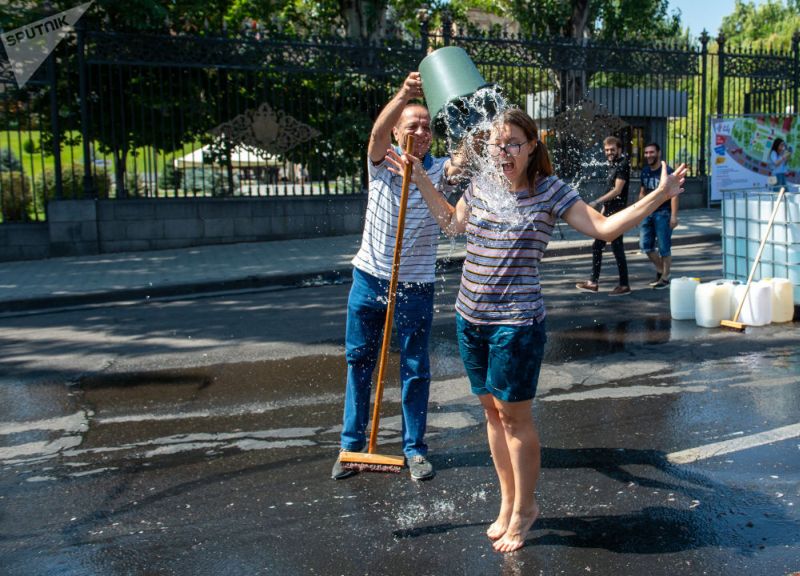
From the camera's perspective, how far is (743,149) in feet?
60.9

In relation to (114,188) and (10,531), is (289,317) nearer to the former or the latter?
(10,531)

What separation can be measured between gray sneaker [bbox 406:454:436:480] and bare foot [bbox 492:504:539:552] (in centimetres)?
82

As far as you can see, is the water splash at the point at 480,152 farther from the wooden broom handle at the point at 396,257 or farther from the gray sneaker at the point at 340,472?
the gray sneaker at the point at 340,472

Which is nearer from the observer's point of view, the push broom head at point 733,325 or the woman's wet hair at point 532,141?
the woman's wet hair at point 532,141

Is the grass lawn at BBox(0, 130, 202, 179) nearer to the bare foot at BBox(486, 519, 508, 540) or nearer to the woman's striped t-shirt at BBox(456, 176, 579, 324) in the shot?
the woman's striped t-shirt at BBox(456, 176, 579, 324)

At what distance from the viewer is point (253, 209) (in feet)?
50.2

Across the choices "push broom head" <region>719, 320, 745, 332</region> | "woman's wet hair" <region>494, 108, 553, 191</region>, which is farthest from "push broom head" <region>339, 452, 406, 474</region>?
"push broom head" <region>719, 320, 745, 332</region>

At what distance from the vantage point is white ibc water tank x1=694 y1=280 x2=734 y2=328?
8133mm

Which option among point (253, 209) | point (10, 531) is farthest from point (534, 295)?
point (253, 209)

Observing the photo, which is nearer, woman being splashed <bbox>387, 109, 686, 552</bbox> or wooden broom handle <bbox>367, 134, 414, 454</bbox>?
woman being splashed <bbox>387, 109, 686, 552</bbox>

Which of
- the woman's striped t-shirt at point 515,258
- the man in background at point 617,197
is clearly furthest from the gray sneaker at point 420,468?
the man in background at point 617,197

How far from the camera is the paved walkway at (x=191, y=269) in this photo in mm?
11008

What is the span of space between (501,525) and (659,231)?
6818 millimetres

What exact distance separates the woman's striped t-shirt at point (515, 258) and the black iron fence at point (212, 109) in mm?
11199
